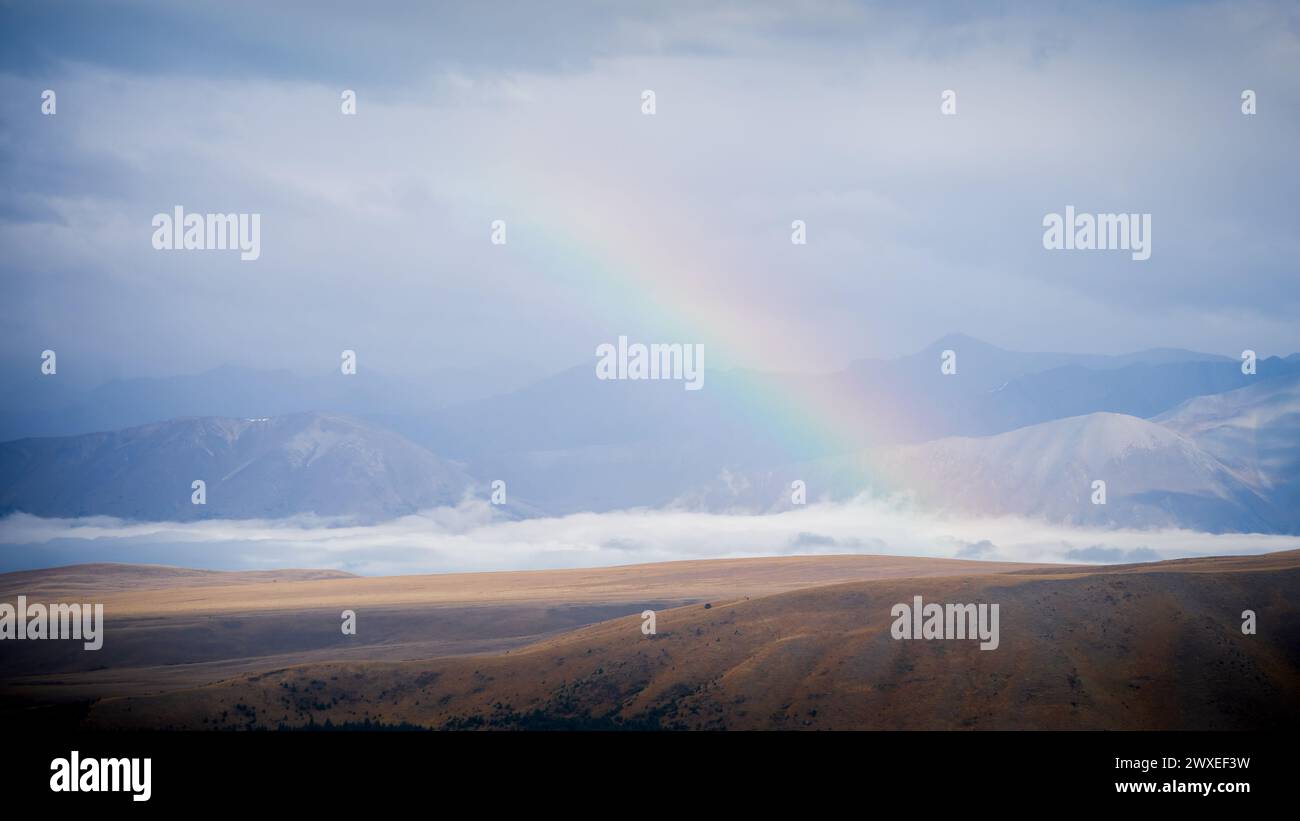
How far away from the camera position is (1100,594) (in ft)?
277

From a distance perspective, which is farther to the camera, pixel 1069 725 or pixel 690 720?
pixel 690 720

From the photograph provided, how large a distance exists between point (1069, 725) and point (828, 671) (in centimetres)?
1613

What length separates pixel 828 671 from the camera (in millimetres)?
79750
